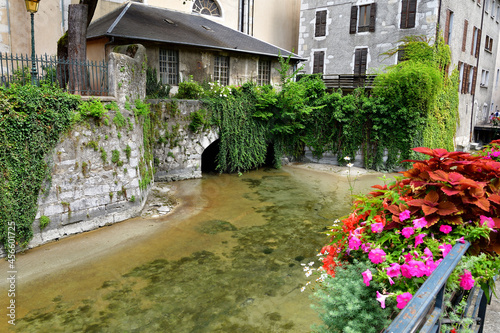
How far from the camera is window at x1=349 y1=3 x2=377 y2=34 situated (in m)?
20.5

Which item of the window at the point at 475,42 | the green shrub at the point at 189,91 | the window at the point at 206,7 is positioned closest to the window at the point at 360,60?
the window at the point at 475,42

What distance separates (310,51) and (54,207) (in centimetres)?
1920

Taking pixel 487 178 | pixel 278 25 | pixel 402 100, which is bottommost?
pixel 487 178

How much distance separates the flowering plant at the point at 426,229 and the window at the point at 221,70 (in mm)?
16329

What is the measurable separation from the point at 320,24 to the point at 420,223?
22781mm

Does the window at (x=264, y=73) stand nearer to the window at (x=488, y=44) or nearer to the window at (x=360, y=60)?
the window at (x=360, y=60)

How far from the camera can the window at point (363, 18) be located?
67.2ft

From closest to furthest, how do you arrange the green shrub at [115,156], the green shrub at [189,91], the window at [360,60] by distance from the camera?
the green shrub at [115,156], the green shrub at [189,91], the window at [360,60]

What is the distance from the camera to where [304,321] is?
577cm

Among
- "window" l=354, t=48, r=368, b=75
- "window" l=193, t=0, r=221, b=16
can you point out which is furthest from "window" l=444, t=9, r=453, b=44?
"window" l=193, t=0, r=221, b=16

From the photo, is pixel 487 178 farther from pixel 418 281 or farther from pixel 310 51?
pixel 310 51

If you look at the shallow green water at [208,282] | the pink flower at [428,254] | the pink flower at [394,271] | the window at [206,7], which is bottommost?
the shallow green water at [208,282]

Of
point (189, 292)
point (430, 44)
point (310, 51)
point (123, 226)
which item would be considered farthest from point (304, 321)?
point (310, 51)

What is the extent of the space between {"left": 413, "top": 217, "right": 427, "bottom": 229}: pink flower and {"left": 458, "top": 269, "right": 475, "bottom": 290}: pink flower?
366 millimetres
